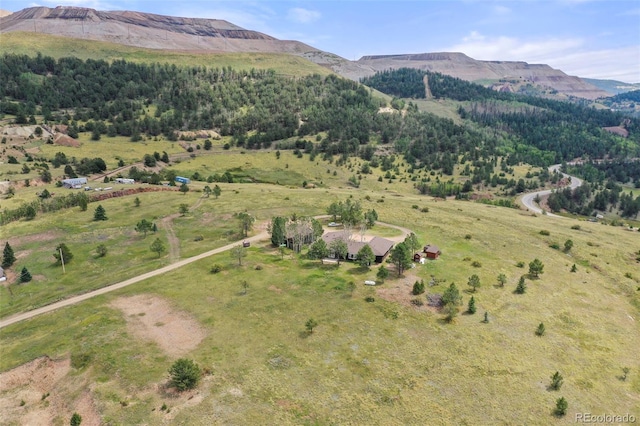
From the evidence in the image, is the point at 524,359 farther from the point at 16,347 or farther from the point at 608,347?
the point at 16,347

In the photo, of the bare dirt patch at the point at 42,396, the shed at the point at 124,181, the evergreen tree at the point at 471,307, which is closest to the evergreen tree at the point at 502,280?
the evergreen tree at the point at 471,307

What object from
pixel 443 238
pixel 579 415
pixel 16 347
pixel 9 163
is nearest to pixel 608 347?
pixel 579 415

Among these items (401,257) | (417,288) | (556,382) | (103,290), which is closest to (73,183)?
(103,290)

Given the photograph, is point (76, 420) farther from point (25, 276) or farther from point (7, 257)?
point (7, 257)

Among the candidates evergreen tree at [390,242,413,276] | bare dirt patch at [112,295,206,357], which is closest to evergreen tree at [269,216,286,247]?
evergreen tree at [390,242,413,276]

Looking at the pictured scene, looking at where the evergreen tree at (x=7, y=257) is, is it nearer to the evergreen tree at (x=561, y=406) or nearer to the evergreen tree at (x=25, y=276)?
the evergreen tree at (x=25, y=276)

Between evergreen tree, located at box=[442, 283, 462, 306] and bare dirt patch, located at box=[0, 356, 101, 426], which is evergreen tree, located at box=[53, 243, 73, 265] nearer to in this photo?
bare dirt patch, located at box=[0, 356, 101, 426]
